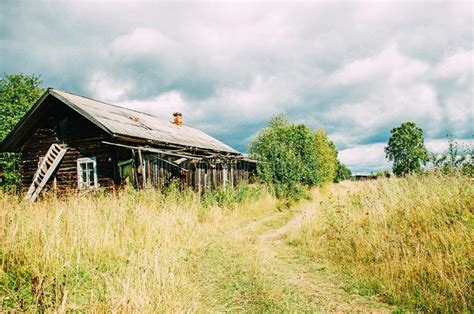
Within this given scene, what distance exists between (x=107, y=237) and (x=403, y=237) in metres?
5.08

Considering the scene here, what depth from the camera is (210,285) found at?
4566mm

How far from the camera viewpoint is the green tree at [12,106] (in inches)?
976

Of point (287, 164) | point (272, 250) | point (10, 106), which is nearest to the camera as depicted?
point (272, 250)

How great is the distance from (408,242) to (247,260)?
283cm

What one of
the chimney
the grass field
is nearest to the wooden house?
the grass field

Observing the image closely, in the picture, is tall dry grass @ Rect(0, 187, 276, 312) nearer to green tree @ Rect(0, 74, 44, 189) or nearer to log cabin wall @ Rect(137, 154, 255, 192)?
log cabin wall @ Rect(137, 154, 255, 192)

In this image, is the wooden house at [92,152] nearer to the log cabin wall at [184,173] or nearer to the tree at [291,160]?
the log cabin wall at [184,173]

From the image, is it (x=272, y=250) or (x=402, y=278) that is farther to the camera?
(x=272, y=250)

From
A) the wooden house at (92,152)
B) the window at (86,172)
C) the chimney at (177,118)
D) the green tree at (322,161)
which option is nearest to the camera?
the wooden house at (92,152)

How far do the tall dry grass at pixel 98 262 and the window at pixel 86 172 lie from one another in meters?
8.20

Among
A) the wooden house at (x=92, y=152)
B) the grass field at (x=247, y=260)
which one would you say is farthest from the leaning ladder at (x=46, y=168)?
the grass field at (x=247, y=260)

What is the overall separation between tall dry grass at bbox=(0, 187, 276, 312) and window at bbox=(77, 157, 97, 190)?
26.9 feet

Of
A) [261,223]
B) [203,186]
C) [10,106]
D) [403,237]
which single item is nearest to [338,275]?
[403,237]

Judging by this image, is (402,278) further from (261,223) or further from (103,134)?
(103,134)
